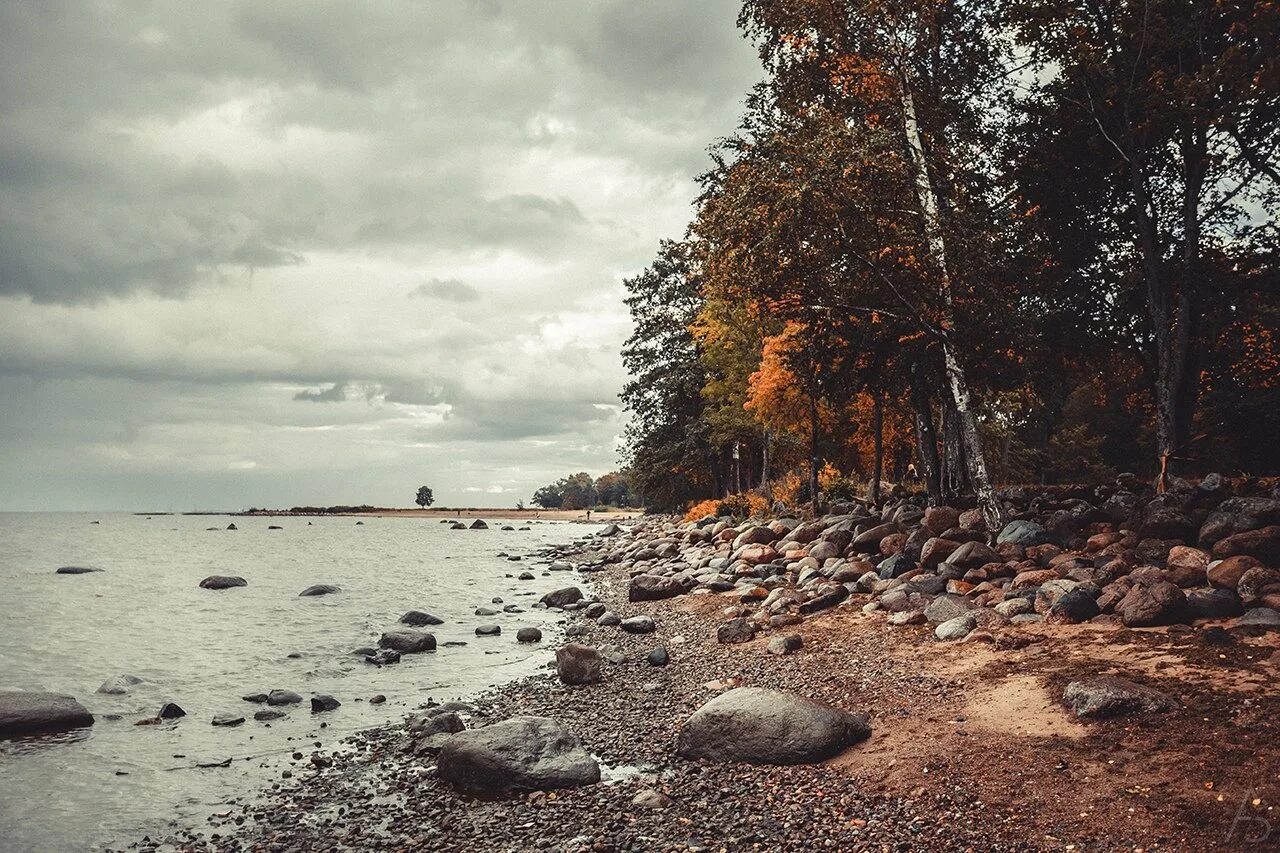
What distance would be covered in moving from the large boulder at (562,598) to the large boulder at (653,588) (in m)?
2.42

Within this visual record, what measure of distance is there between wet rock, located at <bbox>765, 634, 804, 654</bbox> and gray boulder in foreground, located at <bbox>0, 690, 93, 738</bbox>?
11658 millimetres

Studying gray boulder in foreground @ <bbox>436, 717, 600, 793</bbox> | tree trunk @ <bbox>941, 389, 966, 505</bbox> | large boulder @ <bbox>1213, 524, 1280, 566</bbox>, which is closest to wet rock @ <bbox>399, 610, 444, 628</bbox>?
gray boulder in foreground @ <bbox>436, 717, 600, 793</bbox>

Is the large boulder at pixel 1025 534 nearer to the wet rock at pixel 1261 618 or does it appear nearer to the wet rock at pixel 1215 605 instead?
the wet rock at pixel 1215 605

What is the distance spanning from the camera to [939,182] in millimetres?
21328

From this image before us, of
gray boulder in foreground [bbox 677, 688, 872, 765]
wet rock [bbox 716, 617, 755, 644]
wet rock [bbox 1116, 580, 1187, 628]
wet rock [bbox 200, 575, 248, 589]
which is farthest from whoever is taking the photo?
wet rock [bbox 200, 575, 248, 589]

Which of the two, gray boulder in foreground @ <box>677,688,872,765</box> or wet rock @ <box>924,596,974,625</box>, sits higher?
wet rock @ <box>924,596,974,625</box>

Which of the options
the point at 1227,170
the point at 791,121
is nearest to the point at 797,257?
the point at 791,121

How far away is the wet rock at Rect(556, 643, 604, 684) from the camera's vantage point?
13094 mm

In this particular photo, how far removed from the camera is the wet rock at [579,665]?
13094 mm

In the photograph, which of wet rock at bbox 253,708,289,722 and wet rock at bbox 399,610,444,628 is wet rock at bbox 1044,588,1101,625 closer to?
wet rock at bbox 253,708,289,722

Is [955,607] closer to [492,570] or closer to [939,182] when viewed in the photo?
[939,182]

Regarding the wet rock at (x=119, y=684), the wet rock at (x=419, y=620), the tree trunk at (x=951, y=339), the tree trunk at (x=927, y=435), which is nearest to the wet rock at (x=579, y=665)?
the wet rock at (x=119, y=684)

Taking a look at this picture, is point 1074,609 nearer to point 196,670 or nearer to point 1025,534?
point 1025,534

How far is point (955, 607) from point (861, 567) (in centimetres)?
459
